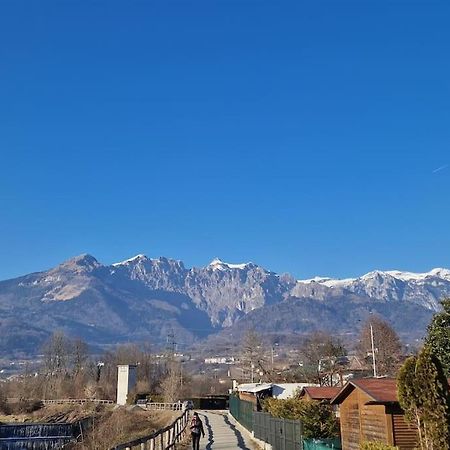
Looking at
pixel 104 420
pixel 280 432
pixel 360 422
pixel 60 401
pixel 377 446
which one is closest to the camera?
pixel 377 446

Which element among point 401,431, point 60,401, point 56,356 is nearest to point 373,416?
point 401,431

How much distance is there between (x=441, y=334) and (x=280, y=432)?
1821cm

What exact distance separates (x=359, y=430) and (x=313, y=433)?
6734 millimetres

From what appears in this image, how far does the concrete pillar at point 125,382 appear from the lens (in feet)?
390

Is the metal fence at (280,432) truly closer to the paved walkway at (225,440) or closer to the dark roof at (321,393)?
the paved walkway at (225,440)

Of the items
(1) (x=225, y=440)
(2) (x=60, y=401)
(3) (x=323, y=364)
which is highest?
(3) (x=323, y=364)

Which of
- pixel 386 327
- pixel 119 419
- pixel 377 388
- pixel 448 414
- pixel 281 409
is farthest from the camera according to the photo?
pixel 386 327

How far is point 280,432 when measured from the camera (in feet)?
95.5

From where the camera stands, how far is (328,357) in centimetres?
12162

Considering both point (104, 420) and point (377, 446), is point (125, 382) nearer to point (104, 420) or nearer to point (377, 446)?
point (104, 420)

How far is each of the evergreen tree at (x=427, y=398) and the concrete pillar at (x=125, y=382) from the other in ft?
348

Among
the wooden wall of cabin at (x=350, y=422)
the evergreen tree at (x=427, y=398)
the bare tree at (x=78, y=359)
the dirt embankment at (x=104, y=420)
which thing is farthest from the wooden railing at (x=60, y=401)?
the evergreen tree at (x=427, y=398)

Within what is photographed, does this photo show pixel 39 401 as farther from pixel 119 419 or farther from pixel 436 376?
pixel 436 376

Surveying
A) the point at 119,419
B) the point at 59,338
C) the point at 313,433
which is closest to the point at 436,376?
the point at 313,433
